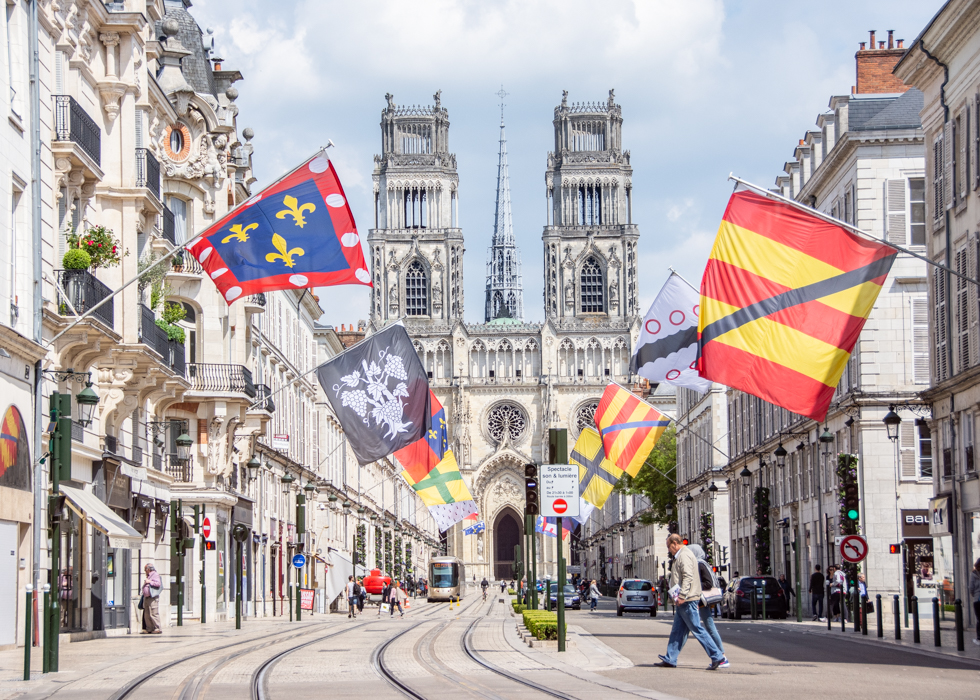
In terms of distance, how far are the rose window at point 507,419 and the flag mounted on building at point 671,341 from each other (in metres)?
99.9

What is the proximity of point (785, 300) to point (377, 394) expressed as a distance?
42.7 ft

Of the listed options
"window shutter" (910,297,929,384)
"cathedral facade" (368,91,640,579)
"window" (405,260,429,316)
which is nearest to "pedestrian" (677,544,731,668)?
"window shutter" (910,297,929,384)

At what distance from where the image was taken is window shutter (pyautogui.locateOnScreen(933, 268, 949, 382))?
3278 centimetres

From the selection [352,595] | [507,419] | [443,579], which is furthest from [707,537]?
[507,419]

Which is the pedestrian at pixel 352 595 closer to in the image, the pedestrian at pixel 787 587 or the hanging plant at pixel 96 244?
the pedestrian at pixel 787 587

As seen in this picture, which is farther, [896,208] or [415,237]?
[415,237]

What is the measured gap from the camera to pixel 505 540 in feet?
455

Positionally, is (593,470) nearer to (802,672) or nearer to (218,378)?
(218,378)

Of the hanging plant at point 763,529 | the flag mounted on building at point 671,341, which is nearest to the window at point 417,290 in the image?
the hanging plant at point 763,529

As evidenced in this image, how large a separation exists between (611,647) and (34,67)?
14.2 m

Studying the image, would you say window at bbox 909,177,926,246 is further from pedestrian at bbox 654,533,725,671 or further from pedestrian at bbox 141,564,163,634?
pedestrian at bbox 654,533,725,671

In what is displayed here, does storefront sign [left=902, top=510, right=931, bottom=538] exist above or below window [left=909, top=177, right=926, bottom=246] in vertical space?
below

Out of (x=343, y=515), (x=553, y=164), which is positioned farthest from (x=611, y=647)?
(x=553, y=164)

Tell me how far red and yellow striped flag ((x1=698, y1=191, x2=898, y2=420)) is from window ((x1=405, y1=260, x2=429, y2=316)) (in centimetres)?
11193
